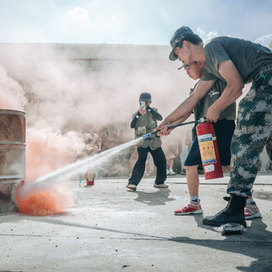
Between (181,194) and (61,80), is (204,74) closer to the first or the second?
(181,194)

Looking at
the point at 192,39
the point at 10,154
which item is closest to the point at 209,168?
the point at 192,39

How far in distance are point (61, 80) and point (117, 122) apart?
247cm

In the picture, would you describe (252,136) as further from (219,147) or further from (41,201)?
(41,201)

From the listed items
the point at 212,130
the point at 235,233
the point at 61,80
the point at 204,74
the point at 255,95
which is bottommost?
the point at 235,233

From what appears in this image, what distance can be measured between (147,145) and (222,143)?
2.76 meters

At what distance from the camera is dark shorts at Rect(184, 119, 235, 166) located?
3.04 m

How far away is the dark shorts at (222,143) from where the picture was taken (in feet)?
9.96

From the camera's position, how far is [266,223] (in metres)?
2.78

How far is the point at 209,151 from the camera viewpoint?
2.90 meters

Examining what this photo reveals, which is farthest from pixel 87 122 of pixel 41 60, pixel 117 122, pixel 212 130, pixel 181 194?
pixel 212 130

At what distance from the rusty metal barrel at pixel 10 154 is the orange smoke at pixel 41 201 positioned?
0.33 ft

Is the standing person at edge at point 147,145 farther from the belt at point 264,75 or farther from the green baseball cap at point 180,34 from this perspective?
the belt at point 264,75

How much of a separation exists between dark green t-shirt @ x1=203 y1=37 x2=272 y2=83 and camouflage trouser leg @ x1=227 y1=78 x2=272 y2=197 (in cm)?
14

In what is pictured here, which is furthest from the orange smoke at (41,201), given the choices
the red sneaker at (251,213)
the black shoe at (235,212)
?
the red sneaker at (251,213)
